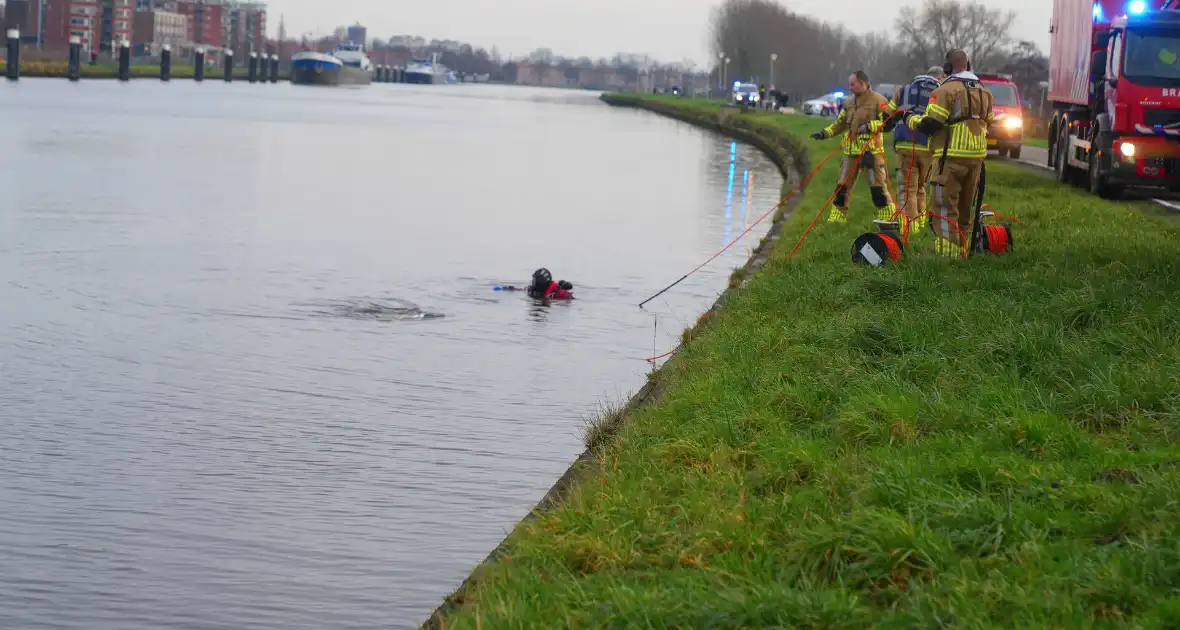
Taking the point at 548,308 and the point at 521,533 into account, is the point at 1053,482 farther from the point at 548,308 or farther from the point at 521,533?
the point at 548,308

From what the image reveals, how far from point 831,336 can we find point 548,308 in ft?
22.1

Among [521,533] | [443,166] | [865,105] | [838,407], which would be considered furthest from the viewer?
[443,166]

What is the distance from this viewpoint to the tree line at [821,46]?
5079 inches

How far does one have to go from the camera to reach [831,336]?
10734 millimetres

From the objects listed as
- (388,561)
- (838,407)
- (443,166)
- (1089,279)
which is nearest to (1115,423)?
(838,407)

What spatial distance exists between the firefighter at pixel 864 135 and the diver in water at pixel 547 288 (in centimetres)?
320

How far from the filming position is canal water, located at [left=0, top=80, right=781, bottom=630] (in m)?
8.26

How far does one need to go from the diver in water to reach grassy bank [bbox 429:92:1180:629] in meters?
5.50

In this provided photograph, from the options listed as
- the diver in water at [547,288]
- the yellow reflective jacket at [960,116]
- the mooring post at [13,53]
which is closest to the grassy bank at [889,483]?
the yellow reflective jacket at [960,116]

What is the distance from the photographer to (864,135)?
18.8 m

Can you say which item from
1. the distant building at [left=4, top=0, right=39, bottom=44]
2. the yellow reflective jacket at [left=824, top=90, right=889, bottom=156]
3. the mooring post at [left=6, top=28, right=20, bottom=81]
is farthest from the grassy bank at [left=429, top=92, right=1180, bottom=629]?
the distant building at [left=4, top=0, right=39, bottom=44]

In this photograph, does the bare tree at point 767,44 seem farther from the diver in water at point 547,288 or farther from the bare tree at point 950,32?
the diver in water at point 547,288

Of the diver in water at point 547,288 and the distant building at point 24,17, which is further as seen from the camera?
the distant building at point 24,17

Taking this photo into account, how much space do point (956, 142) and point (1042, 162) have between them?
77.9ft
